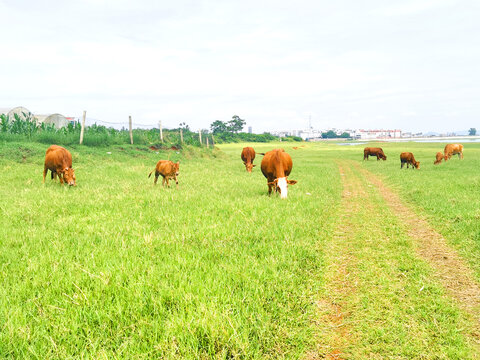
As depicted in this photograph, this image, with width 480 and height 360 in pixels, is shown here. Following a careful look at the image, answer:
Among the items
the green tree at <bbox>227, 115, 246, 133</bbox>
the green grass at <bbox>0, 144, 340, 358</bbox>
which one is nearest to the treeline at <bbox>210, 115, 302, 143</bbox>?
the green tree at <bbox>227, 115, 246, 133</bbox>

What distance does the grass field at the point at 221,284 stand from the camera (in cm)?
276

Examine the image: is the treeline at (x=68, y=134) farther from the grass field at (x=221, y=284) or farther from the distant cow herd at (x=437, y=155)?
the distant cow herd at (x=437, y=155)

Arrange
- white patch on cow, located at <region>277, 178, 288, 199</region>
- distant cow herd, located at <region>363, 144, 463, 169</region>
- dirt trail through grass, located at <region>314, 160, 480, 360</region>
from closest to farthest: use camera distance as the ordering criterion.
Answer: dirt trail through grass, located at <region>314, 160, 480, 360</region> < white patch on cow, located at <region>277, 178, 288, 199</region> < distant cow herd, located at <region>363, 144, 463, 169</region>

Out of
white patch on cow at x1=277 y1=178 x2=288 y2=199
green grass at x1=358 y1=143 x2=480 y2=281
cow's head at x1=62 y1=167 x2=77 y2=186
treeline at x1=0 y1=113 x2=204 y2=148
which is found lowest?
green grass at x1=358 y1=143 x2=480 y2=281

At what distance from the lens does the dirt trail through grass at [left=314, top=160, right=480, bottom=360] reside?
289 cm

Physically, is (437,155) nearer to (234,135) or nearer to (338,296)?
(338,296)

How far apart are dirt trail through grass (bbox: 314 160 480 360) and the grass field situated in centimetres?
2

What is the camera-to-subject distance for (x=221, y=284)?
3.66 metres

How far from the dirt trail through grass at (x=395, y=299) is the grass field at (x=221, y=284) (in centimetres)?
2

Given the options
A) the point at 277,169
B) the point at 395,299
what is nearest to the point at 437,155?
the point at 277,169

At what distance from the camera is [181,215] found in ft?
22.9

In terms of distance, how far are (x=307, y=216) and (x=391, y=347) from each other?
475 cm

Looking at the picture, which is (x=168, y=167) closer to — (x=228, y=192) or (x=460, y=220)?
(x=228, y=192)

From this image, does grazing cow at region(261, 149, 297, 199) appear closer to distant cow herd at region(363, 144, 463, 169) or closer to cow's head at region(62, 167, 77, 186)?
cow's head at region(62, 167, 77, 186)
